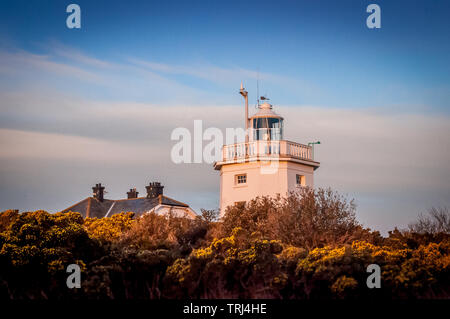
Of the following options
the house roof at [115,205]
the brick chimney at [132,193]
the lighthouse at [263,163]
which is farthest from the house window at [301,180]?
the brick chimney at [132,193]

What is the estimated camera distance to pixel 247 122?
2817 cm

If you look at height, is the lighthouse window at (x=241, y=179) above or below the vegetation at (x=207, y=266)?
above

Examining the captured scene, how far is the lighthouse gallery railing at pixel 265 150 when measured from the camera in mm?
27000

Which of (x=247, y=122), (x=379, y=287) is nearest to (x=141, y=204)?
(x=247, y=122)

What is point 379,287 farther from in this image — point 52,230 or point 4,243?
point 4,243

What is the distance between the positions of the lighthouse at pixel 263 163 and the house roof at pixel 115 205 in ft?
45.0

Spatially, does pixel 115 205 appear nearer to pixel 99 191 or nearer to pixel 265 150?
pixel 99 191

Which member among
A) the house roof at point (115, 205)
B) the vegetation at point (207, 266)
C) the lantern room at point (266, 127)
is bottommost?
the vegetation at point (207, 266)

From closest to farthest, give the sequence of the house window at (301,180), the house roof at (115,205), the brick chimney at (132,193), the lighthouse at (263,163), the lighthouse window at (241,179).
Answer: the lighthouse at (263,163) < the lighthouse window at (241,179) < the house window at (301,180) < the house roof at (115,205) < the brick chimney at (132,193)

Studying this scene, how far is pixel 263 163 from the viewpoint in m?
26.9

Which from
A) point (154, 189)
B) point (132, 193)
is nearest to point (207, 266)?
point (154, 189)

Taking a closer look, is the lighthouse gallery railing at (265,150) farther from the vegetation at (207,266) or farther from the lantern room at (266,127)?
the vegetation at (207,266)

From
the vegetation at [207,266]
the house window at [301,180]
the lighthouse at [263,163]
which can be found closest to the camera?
the vegetation at [207,266]
